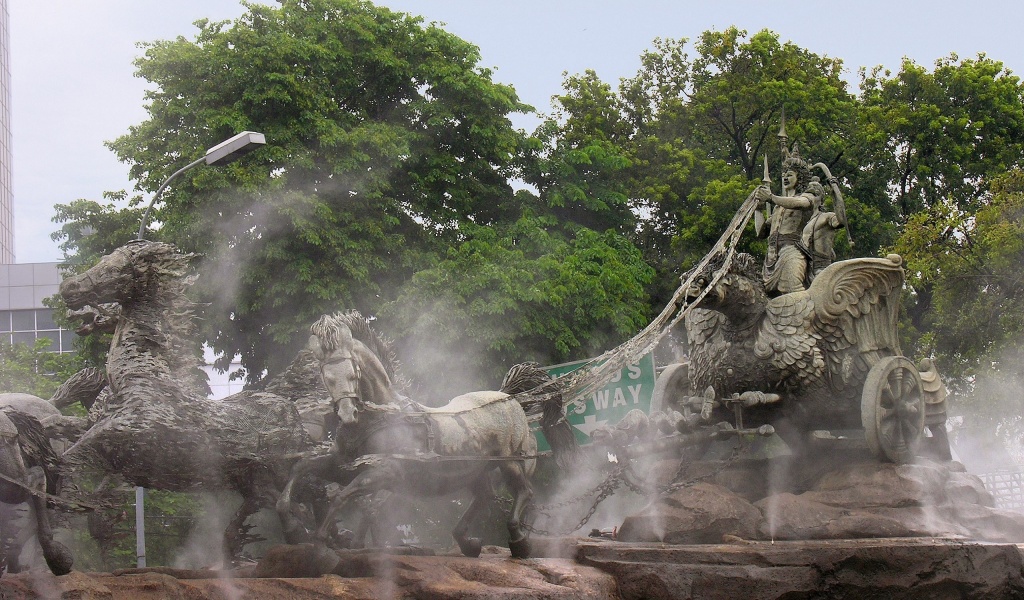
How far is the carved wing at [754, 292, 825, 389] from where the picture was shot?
10078 mm

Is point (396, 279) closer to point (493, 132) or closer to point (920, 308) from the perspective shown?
point (493, 132)

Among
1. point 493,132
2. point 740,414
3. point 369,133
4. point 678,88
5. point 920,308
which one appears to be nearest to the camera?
point 740,414

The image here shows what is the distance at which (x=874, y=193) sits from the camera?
23.2m

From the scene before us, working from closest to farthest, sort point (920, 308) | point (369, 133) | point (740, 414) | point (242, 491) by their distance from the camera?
point (242, 491), point (740, 414), point (369, 133), point (920, 308)

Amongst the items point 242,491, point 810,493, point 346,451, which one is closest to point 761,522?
point 810,493

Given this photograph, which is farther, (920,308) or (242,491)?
(920,308)

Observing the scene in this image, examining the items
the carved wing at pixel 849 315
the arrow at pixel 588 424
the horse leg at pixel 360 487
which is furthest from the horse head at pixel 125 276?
the arrow at pixel 588 424

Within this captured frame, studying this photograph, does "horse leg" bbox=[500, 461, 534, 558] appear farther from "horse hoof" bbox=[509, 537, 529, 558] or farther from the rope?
the rope

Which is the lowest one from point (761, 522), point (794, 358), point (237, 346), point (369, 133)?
point (761, 522)

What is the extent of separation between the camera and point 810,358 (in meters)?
10.1

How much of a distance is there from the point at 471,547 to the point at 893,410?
3928 mm

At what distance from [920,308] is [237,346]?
1366 cm

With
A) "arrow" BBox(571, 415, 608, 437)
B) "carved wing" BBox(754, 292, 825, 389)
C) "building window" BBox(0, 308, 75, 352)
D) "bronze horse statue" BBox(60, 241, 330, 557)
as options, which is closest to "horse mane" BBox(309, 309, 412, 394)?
"bronze horse statue" BBox(60, 241, 330, 557)

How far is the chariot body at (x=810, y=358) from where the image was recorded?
10031 millimetres
